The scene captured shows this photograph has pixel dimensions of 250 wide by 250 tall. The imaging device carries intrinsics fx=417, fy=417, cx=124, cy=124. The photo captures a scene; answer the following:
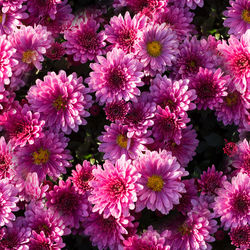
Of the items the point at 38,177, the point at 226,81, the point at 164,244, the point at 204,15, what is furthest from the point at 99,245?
the point at 204,15

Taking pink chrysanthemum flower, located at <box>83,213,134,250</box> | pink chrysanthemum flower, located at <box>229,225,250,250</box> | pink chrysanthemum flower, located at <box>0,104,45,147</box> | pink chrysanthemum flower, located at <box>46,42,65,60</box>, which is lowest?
pink chrysanthemum flower, located at <box>83,213,134,250</box>

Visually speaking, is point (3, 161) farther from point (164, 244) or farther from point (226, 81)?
point (226, 81)

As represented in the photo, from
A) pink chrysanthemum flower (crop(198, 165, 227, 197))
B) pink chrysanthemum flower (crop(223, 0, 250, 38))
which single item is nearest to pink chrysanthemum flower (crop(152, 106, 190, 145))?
pink chrysanthemum flower (crop(198, 165, 227, 197))

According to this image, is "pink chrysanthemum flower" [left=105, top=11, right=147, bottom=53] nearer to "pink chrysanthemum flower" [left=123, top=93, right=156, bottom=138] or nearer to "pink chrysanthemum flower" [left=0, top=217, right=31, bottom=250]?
"pink chrysanthemum flower" [left=123, top=93, right=156, bottom=138]

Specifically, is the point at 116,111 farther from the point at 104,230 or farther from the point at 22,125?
the point at 104,230

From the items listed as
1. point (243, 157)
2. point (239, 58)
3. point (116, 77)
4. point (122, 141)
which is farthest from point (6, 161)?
point (239, 58)

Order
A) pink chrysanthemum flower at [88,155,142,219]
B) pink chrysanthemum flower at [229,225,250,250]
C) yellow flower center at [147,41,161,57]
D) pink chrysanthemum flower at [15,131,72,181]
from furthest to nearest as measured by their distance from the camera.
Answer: yellow flower center at [147,41,161,57] → pink chrysanthemum flower at [15,131,72,181] → pink chrysanthemum flower at [229,225,250,250] → pink chrysanthemum flower at [88,155,142,219]

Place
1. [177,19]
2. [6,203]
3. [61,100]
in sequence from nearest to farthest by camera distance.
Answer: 1. [6,203]
2. [61,100]
3. [177,19]
